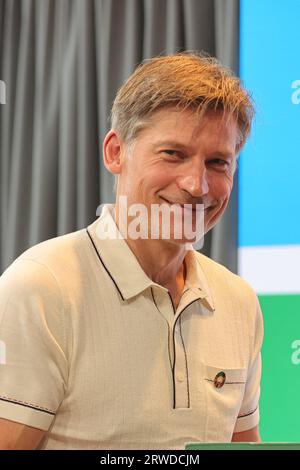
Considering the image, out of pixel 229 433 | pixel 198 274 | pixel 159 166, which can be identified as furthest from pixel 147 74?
pixel 229 433

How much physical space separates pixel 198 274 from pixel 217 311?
78mm

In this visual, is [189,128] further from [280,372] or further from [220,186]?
[280,372]

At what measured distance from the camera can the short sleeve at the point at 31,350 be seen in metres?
1.20

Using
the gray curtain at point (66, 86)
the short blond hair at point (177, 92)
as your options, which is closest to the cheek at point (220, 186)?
the short blond hair at point (177, 92)

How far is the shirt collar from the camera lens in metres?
1.36

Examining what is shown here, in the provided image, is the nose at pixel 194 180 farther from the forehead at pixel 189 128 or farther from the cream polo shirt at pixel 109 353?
the cream polo shirt at pixel 109 353

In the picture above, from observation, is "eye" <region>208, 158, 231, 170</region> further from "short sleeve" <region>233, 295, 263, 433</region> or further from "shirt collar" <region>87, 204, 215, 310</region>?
"short sleeve" <region>233, 295, 263, 433</region>

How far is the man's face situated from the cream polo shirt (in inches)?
5.0

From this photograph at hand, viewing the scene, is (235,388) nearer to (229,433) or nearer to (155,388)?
(229,433)

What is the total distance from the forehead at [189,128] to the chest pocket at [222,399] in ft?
1.29

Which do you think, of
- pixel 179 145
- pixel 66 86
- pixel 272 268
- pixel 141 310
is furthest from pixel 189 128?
pixel 66 86

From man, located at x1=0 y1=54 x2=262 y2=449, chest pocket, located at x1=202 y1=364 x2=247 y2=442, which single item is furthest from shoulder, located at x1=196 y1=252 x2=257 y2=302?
chest pocket, located at x1=202 y1=364 x2=247 y2=442

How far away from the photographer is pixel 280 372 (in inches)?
92.1

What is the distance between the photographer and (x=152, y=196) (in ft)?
4.46
